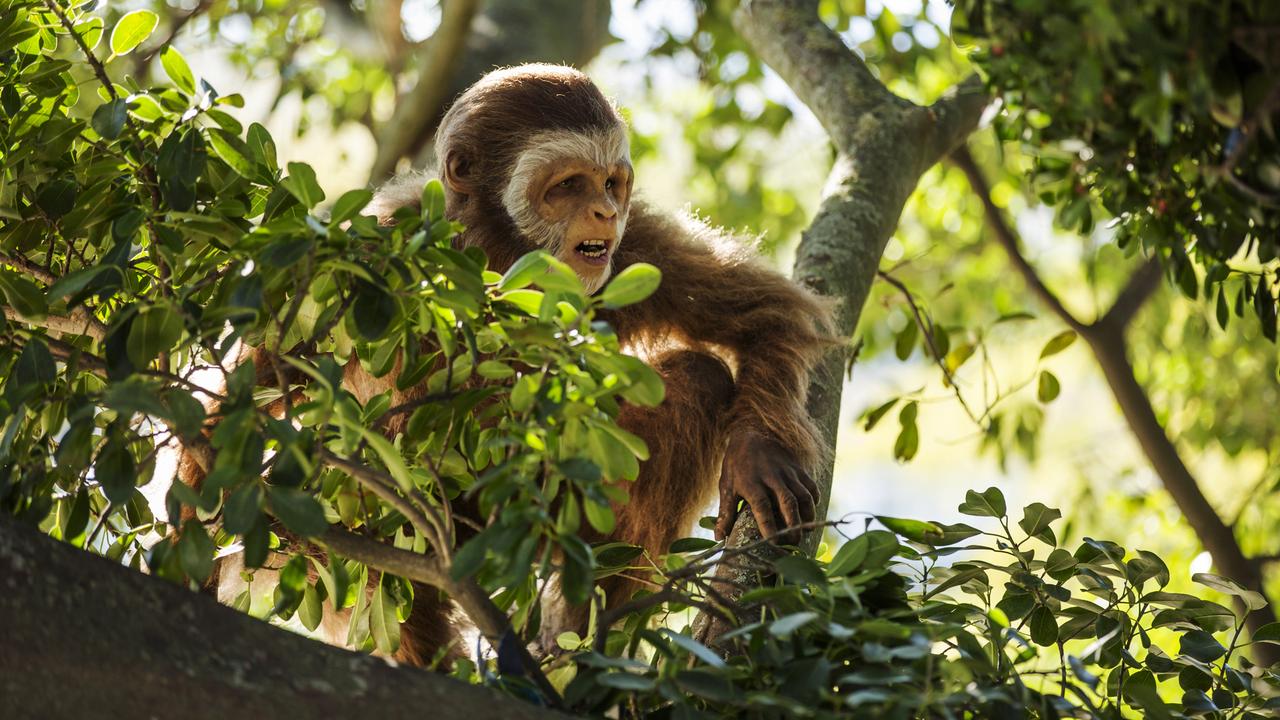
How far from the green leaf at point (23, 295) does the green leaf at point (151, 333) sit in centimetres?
27

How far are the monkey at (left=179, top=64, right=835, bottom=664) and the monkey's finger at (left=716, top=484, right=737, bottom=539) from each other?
19 centimetres

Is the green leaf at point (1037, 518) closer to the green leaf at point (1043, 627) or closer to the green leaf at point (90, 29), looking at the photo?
the green leaf at point (1043, 627)

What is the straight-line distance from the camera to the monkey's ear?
10.6ft

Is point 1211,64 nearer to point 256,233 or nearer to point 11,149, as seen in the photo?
point 256,233

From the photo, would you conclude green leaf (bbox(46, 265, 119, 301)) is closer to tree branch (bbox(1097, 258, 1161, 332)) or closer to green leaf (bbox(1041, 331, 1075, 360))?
green leaf (bbox(1041, 331, 1075, 360))

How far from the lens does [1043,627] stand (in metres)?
1.93

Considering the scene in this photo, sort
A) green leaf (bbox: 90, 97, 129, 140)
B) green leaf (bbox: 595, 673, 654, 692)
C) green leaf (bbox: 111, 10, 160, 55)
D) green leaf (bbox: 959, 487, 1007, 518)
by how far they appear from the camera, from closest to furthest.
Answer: green leaf (bbox: 595, 673, 654, 692) → green leaf (bbox: 90, 97, 129, 140) → green leaf (bbox: 111, 10, 160, 55) → green leaf (bbox: 959, 487, 1007, 518)

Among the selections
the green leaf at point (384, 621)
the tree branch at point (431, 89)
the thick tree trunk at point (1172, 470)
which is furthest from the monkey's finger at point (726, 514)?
the tree branch at point (431, 89)

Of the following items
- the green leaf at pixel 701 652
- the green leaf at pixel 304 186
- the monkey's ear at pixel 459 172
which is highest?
the monkey's ear at pixel 459 172

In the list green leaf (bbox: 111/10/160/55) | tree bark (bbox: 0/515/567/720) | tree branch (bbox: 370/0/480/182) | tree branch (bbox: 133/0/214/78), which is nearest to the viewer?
tree bark (bbox: 0/515/567/720)

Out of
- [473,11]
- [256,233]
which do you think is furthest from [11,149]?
[473,11]

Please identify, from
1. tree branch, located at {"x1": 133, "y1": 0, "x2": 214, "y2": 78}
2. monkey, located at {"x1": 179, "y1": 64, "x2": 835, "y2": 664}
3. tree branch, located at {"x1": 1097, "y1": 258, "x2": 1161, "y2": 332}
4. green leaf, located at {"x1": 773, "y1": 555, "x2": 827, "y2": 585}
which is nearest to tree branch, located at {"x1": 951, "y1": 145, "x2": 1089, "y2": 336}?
tree branch, located at {"x1": 1097, "y1": 258, "x2": 1161, "y2": 332}

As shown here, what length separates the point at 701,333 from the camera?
10.3ft

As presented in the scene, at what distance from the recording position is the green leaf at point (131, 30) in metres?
1.80
